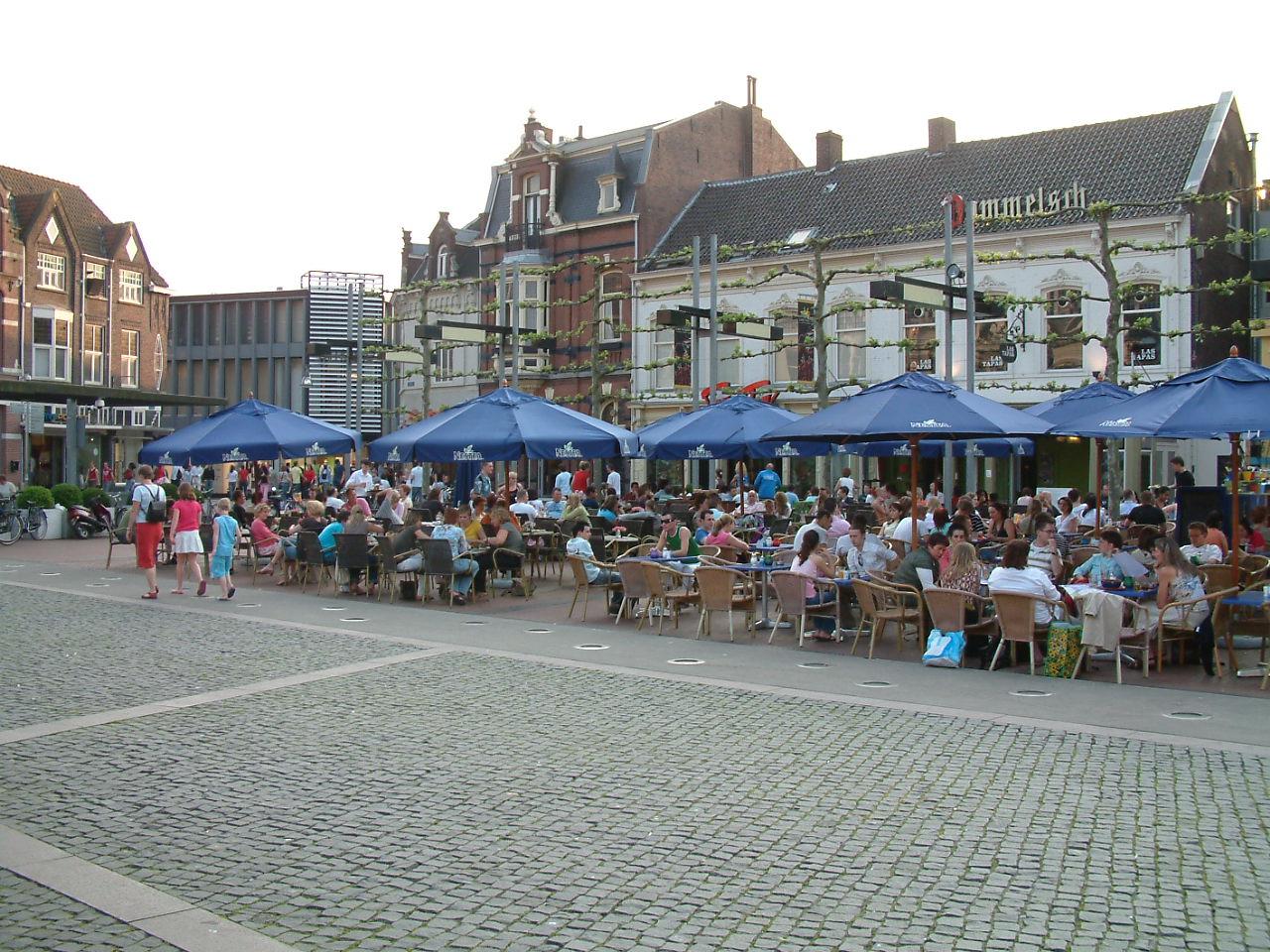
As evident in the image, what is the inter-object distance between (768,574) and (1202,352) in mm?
23282

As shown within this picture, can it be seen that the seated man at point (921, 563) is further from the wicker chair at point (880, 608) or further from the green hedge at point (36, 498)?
the green hedge at point (36, 498)

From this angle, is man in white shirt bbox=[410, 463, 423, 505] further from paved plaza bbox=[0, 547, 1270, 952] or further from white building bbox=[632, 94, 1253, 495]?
paved plaza bbox=[0, 547, 1270, 952]

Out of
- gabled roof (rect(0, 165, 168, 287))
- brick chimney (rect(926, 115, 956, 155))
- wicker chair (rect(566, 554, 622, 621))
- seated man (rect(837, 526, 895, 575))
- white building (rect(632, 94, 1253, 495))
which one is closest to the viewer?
seated man (rect(837, 526, 895, 575))

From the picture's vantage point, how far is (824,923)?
16.7 feet

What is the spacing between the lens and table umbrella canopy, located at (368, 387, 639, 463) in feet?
56.3

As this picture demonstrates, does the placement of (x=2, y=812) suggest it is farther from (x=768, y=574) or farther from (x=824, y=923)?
(x=768, y=574)

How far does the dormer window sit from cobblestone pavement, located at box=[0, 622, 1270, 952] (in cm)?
3738

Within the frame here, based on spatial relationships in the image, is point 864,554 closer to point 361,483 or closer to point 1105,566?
point 1105,566

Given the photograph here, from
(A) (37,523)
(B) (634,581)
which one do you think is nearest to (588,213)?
(A) (37,523)

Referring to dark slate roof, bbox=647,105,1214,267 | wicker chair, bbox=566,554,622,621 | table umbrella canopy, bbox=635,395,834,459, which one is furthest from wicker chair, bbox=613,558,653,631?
dark slate roof, bbox=647,105,1214,267

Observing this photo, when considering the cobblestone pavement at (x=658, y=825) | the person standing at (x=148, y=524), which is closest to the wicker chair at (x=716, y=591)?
the cobblestone pavement at (x=658, y=825)

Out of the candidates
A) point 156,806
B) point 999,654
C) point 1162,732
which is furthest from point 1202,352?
point 156,806

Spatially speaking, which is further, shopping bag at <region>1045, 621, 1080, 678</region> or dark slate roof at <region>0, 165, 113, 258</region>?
dark slate roof at <region>0, 165, 113, 258</region>

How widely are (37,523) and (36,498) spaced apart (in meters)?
0.57
